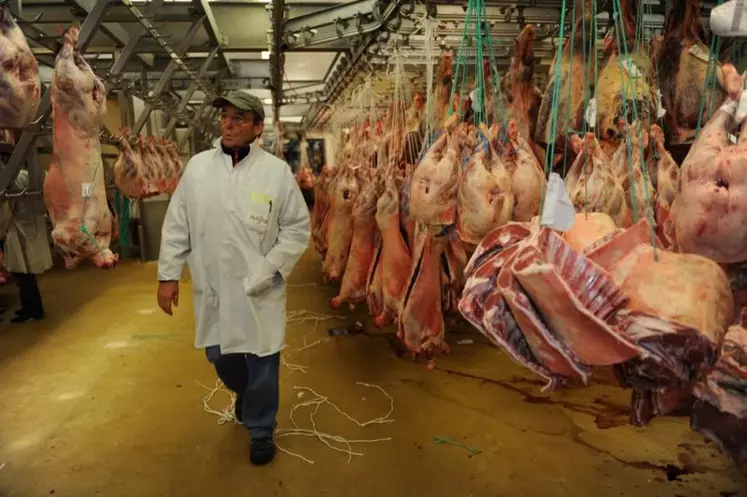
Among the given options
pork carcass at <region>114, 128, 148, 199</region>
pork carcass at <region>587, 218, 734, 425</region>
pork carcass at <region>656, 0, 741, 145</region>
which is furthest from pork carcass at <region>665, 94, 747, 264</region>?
pork carcass at <region>114, 128, 148, 199</region>

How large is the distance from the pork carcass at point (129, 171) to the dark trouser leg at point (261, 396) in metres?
3.19

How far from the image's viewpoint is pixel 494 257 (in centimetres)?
163

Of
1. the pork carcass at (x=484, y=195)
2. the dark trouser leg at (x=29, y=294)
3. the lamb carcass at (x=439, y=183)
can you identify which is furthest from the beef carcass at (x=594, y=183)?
the dark trouser leg at (x=29, y=294)

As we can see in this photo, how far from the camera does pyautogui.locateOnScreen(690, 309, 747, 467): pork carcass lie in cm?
154

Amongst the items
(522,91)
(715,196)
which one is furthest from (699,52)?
(715,196)

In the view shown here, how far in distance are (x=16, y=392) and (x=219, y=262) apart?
2.41 m

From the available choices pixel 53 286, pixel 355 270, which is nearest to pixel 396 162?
pixel 355 270

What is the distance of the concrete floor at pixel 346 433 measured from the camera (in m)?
3.15

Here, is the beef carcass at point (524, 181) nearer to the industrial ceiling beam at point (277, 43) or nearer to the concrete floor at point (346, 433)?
the concrete floor at point (346, 433)

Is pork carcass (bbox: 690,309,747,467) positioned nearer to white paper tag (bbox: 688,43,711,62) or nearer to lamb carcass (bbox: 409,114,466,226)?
A: lamb carcass (bbox: 409,114,466,226)

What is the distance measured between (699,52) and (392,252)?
7.42 ft

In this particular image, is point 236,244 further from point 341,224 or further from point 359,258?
point 341,224

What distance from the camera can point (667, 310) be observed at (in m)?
1.41

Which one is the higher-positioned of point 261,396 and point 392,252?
point 392,252
